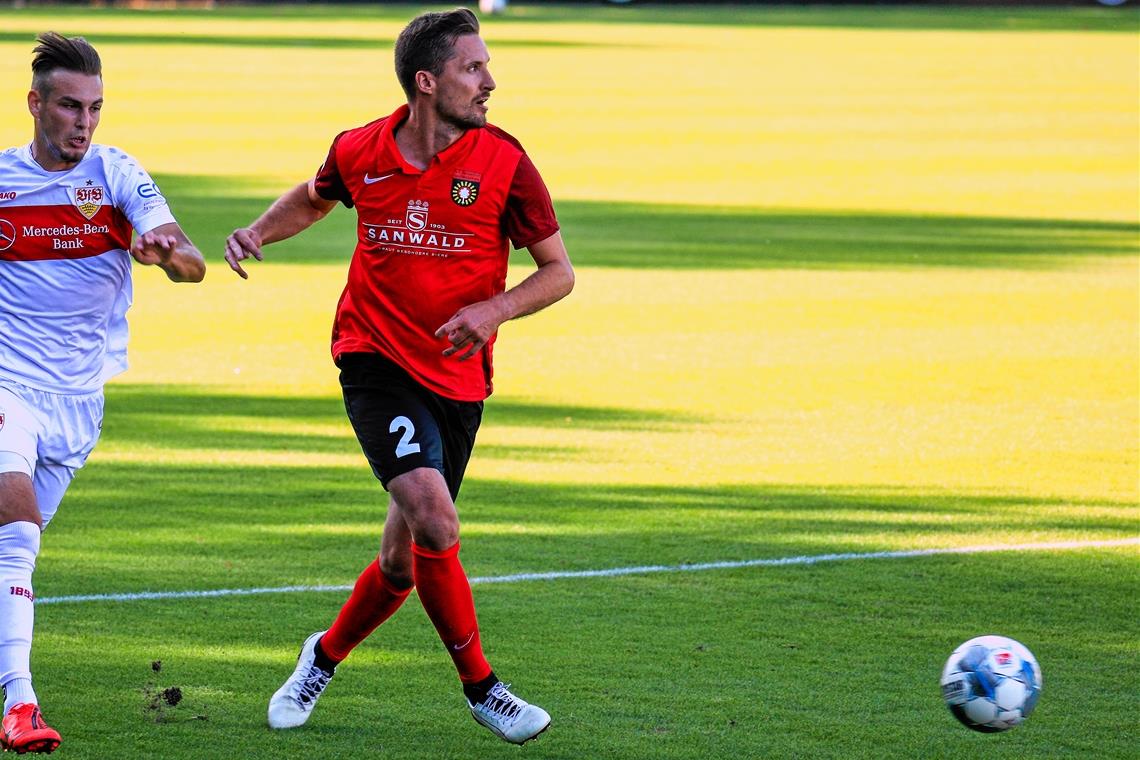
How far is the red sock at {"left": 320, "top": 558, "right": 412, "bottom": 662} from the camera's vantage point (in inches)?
229

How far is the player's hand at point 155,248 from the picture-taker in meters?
5.45

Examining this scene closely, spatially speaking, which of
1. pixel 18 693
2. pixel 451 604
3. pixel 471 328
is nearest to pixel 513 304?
pixel 471 328

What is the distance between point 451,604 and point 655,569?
2128 millimetres

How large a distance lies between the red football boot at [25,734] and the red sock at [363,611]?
1046 mm

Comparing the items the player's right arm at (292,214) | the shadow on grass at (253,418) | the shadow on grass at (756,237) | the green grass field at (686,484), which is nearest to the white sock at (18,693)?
the green grass field at (686,484)

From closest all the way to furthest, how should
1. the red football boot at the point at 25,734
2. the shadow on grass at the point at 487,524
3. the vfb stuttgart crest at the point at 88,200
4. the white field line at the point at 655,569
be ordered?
the red football boot at the point at 25,734 < the vfb stuttgart crest at the point at 88,200 < the white field line at the point at 655,569 < the shadow on grass at the point at 487,524

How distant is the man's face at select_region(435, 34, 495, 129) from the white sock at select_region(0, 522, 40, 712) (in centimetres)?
178

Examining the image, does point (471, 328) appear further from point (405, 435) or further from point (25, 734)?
point (25, 734)

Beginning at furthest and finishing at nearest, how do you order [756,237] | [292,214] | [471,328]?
[756,237] < [292,214] < [471,328]

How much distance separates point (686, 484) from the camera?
9109 mm

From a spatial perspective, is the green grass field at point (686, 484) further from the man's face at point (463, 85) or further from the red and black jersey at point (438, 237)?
the man's face at point (463, 85)

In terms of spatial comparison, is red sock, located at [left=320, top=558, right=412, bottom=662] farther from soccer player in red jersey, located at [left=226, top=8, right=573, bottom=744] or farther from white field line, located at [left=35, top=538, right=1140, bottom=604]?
white field line, located at [left=35, top=538, right=1140, bottom=604]

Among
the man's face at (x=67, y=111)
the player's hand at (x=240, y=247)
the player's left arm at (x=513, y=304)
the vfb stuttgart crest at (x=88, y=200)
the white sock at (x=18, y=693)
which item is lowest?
the white sock at (x=18, y=693)

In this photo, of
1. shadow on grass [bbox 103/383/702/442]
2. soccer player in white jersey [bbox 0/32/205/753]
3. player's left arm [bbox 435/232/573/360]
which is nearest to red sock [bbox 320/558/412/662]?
player's left arm [bbox 435/232/573/360]
